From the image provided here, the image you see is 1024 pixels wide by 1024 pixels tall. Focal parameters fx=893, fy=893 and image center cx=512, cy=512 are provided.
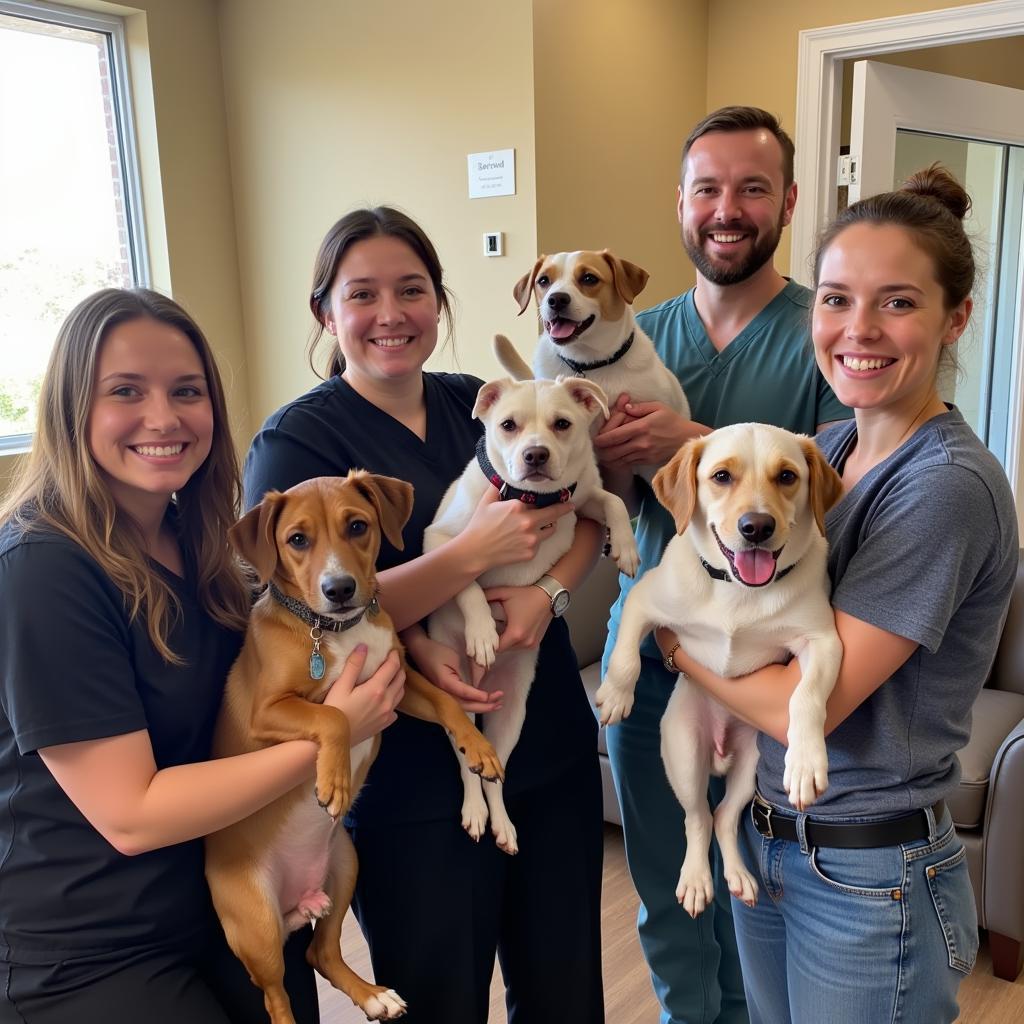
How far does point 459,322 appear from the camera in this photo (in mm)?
4031

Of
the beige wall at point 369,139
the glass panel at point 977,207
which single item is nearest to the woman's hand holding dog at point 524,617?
the beige wall at point 369,139

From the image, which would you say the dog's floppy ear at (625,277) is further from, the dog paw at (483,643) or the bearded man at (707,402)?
the dog paw at (483,643)

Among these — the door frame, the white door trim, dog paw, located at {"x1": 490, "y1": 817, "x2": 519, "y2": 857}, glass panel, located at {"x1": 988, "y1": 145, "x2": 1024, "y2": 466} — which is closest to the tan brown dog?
dog paw, located at {"x1": 490, "y1": 817, "x2": 519, "y2": 857}

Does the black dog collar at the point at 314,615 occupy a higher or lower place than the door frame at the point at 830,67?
lower

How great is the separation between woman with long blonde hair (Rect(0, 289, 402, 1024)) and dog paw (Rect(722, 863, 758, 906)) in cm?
63

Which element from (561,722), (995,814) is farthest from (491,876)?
Answer: (995,814)

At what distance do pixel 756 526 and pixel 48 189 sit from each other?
13.6 ft

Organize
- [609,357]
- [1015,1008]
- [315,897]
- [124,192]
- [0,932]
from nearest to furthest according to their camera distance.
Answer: [0,932], [315,897], [609,357], [1015,1008], [124,192]

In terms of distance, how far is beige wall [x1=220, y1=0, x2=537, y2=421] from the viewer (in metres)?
3.72

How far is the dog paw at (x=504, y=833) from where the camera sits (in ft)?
5.10

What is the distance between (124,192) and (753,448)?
13.3ft

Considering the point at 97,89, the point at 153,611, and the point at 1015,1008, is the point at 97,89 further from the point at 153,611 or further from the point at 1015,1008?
the point at 1015,1008

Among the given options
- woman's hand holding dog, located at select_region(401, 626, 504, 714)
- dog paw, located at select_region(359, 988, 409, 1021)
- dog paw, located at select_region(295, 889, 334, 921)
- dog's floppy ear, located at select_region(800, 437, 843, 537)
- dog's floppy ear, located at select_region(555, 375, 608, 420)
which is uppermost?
dog's floppy ear, located at select_region(555, 375, 608, 420)

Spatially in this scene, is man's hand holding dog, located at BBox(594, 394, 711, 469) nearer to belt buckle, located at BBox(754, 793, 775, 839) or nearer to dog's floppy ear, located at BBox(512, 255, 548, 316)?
dog's floppy ear, located at BBox(512, 255, 548, 316)
